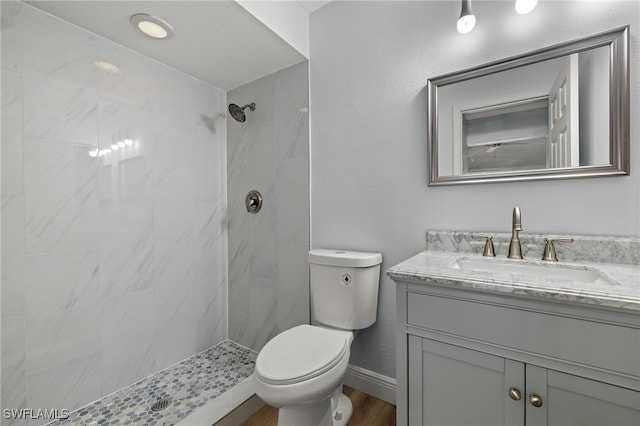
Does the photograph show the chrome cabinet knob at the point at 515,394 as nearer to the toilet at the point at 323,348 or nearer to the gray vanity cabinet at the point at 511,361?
the gray vanity cabinet at the point at 511,361

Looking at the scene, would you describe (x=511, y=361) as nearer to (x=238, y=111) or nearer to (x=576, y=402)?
(x=576, y=402)

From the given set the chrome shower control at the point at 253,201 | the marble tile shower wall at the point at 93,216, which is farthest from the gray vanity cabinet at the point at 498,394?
Result: the marble tile shower wall at the point at 93,216

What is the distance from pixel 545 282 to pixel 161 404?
1922mm

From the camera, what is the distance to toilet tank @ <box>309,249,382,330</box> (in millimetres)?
1448

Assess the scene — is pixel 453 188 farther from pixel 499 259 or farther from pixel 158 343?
pixel 158 343

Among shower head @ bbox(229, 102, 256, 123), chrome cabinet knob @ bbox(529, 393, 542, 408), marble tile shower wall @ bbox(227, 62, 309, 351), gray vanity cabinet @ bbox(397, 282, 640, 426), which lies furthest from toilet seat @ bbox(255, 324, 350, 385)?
shower head @ bbox(229, 102, 256, 123)

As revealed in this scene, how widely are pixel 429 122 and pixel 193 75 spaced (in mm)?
1764

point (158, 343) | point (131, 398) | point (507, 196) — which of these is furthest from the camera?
point (158, 343)

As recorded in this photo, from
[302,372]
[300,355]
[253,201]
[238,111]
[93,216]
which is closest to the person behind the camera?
[302,372]

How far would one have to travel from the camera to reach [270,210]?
6.68ft

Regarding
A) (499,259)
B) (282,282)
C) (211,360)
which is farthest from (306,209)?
(211,360)

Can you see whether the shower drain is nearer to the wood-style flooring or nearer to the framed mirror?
the wood-style flooring

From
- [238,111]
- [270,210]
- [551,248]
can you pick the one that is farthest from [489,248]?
[238,111]

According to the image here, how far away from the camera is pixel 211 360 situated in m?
2.00
